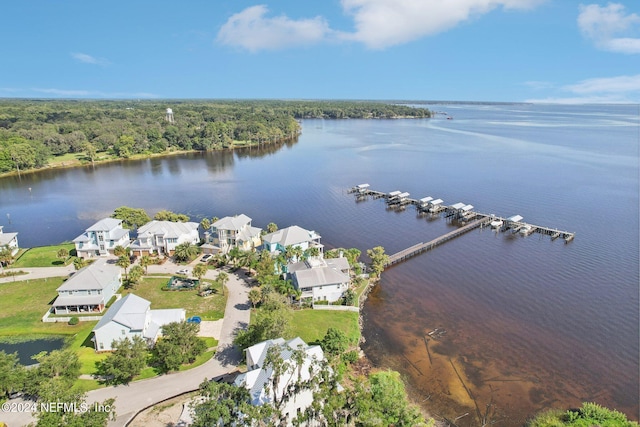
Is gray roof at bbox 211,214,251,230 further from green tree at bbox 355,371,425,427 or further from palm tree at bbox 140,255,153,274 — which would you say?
green tree at bbox 355,371,425,427

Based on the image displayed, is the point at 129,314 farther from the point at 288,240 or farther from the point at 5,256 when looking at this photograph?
the point at 5,256

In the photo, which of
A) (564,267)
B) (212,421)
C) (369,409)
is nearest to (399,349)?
(369,409)

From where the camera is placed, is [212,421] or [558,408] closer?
[212,421]

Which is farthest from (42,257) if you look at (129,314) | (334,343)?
(334,343)

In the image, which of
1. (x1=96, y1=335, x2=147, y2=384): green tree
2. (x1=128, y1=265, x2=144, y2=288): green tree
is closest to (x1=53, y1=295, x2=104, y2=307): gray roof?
(x1=128, y1=265, x2=144, y2=288): green tree

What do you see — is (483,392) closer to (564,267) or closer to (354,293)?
(354,293)

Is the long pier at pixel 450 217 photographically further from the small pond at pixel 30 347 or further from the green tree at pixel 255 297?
the small pond at pixel 30 347

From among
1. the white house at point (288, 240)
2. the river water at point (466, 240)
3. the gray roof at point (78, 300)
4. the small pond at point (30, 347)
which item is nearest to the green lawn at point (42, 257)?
the river water at point (466, 240)

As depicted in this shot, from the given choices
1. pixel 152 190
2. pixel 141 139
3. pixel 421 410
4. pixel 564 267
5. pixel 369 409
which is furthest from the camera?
pixel 141 139
